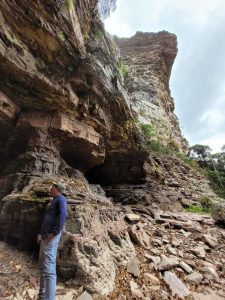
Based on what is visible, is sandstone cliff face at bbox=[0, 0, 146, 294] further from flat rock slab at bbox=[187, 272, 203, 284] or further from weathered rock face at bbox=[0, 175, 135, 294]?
flat rock slab at bbox=[187, 272, 203, 284]

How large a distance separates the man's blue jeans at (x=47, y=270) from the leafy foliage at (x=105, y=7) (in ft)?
25.9

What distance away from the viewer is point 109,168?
9734mm

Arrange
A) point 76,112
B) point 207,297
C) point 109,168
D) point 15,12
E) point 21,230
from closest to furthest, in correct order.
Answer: point 207,297
point 21,230
point 15,12
point 76,112
point 109,168

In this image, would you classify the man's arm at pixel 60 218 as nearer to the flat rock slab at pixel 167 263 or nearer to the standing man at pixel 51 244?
the standing man at pixel 51 244

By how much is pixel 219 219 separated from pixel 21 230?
6881 mm

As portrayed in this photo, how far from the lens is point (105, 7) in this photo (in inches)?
311

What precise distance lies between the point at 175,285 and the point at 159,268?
49 centimetres

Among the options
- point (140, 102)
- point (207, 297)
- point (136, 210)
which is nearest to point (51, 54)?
point (136, 210)

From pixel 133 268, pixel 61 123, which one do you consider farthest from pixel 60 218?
pixel 61 123

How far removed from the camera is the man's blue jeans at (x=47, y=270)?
2691 millimetres

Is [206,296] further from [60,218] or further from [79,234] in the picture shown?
[60,218]

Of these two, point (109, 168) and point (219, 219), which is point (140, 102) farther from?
point (219, 219)

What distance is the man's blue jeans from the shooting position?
8.83ft

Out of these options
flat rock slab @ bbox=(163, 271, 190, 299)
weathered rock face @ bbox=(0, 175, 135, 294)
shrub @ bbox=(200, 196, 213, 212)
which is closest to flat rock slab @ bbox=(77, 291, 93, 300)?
weathered rock face @ bbox=(0, 175, 135, 294)
